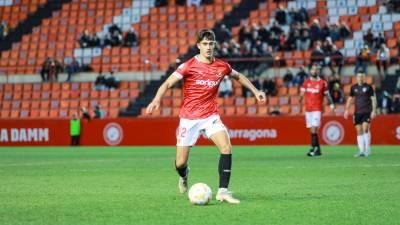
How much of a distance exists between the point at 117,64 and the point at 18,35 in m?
7.83

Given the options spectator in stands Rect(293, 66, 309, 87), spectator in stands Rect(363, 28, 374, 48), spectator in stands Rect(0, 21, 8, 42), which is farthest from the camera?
spectator in stands Rect(0, 21, 8, 42)

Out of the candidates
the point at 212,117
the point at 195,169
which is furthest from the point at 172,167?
the point at 212,117

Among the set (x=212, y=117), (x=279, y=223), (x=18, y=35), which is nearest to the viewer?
(x=279, y=223)

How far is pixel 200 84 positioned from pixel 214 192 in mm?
1752

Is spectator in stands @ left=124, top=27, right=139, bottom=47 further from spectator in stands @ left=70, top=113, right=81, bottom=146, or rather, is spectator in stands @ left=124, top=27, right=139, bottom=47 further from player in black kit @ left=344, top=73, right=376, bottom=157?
player in black kit @ left=344, top=73, right=376, bottom=157

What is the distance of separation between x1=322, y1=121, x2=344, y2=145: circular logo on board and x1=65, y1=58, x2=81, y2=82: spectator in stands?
45.7 ft

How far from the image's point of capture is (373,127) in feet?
105

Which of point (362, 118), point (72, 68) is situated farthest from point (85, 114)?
point (362, 118)

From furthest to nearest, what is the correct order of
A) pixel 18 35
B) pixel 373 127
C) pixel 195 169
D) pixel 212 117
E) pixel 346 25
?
pixel 18 35, pixel 346 25, pixel 373 127, pixel 195 169, pixel 212 117

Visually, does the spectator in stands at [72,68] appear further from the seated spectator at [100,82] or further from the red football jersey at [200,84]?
the red football jersey at [200,84]

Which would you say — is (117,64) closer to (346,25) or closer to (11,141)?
(11,141)

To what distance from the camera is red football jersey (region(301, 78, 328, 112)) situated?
23.9 m

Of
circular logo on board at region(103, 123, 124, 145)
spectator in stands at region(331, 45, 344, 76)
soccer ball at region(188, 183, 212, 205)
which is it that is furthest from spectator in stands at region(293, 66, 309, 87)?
soccer ball at region(188, 183, 212, 205)

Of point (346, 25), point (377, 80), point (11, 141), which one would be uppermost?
point (346, 25)
